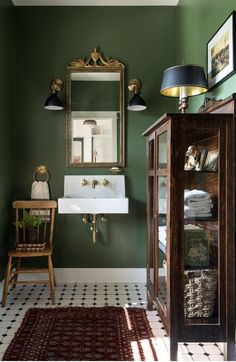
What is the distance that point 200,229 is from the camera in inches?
72.1

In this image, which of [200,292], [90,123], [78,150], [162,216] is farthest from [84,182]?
[200,292]

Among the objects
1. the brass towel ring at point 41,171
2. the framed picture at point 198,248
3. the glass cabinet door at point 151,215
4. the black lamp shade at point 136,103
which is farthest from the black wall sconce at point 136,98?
the framed picture at point 198,248

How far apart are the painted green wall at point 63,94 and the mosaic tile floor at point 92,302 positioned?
303 mm

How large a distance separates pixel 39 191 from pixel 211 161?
6.44ft

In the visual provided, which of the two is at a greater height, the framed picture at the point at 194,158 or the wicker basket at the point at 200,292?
the framed picture at the point at 194,158

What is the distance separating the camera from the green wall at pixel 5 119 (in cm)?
302

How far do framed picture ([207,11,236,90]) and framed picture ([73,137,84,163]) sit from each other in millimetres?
1476

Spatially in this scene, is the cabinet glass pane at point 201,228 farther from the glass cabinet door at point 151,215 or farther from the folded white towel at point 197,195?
the glass cabinet door at point 151,215

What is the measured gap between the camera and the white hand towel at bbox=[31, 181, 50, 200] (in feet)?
10.8

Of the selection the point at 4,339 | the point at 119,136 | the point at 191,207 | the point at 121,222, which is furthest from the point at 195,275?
the point at 119,136

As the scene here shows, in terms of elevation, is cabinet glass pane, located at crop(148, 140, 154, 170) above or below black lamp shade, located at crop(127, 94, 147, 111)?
below

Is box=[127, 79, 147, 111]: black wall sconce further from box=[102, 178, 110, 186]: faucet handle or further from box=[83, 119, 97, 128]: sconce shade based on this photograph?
box=[102, 178, 110, 186]: faucet handle

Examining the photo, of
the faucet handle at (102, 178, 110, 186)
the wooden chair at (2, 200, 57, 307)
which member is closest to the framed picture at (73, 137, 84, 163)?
the faucet handle at (102, 178, 110, 186)

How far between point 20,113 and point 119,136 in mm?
1040
